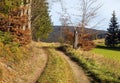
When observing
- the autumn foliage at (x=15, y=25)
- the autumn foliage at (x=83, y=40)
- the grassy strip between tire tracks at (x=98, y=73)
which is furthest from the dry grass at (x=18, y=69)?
the autumn foliage at (x=83, y=40)

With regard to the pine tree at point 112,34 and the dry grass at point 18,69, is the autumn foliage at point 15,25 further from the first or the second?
the pine tree at point 112,34

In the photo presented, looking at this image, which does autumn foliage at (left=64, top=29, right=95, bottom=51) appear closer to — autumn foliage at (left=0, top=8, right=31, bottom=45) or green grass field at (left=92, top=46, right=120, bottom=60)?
green grass field at (left=92, top=46, right=120, bottom=60)

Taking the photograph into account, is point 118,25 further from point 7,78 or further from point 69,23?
point 7,78

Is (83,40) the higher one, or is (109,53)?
(83,40)

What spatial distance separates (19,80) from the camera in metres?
20.5

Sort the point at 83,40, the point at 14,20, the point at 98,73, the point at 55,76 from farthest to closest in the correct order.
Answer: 1. the point at 83,40
2. the point at 14,20
3. the point at 98,73
4. the point at 55,76

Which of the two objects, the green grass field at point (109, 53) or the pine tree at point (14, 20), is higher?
the pine tree at point (14, 20)

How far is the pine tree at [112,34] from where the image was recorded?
95.9m

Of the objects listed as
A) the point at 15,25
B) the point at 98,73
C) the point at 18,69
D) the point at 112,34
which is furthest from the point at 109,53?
the point at 18,69

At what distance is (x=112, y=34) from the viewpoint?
3863 inches

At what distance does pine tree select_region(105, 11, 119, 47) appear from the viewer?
95938mm

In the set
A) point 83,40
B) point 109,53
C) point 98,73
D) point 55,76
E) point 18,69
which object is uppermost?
point 83,40

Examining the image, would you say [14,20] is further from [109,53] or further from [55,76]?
[109,53]

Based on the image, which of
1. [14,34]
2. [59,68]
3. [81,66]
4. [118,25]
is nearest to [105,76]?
[59,68]
